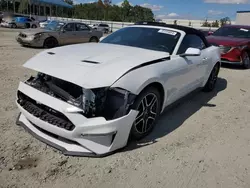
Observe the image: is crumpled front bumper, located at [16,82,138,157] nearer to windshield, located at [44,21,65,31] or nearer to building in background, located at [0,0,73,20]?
windshield, located at [44,21,65,31]

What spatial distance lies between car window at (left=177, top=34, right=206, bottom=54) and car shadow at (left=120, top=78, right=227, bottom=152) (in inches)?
35.0

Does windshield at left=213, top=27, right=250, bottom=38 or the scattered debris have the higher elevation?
windshield at left=213, top=27, right=250, bottom=38

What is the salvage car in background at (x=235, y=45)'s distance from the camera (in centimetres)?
829

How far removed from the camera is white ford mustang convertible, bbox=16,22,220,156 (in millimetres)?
2521

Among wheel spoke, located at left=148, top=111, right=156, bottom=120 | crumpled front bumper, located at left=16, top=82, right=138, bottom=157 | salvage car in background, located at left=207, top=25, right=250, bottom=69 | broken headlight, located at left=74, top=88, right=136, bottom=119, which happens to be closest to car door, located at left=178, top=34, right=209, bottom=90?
wheel spoke, located at left=148, top=111, right=156, bottom=120

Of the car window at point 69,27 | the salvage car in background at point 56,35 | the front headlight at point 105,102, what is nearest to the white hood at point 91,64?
the front headlight at point 105,102

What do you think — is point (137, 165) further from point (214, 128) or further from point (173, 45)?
point (173, 45)

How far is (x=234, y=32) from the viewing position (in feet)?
31.6

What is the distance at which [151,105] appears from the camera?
3.19m

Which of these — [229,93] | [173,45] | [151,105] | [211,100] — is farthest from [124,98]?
[229,93]

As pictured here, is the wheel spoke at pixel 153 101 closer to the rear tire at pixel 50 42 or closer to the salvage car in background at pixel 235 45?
the salvage car in background at pixel 235 45

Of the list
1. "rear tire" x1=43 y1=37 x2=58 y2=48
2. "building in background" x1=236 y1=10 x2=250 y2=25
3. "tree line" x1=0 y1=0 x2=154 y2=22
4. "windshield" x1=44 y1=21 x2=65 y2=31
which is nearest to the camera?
"rear tire" x1=43 y1=37 x2=58 y2=48

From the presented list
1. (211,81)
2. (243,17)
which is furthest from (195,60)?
(243,17)

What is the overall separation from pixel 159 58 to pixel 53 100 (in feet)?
5.10
